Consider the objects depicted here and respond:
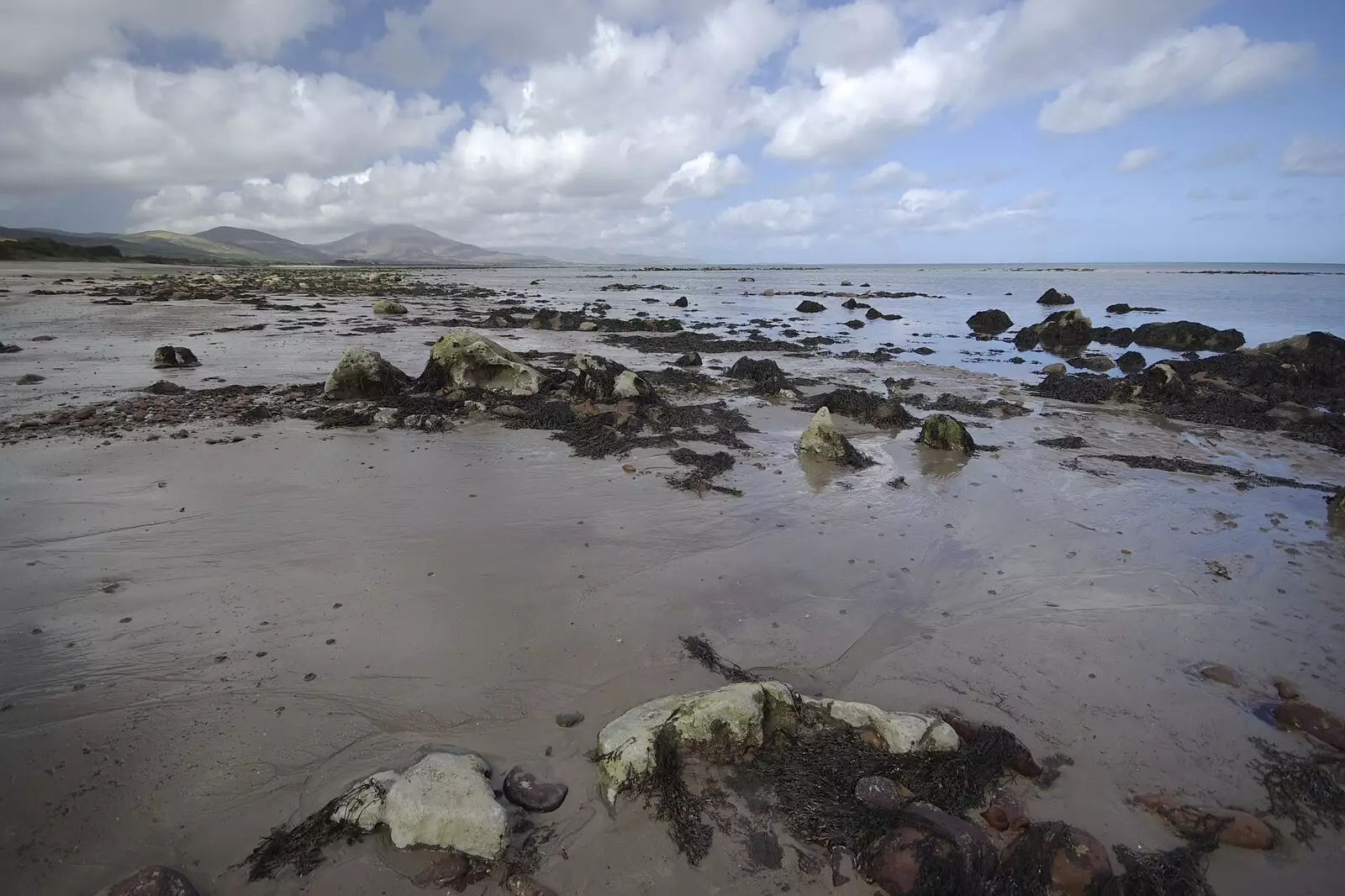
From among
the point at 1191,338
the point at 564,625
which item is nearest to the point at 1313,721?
the point at 564,625

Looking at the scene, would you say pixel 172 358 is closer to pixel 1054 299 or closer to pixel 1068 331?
pixel 1068 331

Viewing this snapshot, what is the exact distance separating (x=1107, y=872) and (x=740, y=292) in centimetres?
5179

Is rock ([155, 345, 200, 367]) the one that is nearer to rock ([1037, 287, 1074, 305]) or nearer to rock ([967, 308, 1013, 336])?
rock ([967, 308, 1013, 336])

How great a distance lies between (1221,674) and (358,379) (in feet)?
41.8

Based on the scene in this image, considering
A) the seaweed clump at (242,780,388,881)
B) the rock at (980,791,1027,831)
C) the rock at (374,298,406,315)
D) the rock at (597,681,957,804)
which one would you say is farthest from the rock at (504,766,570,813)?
the rock at (374,298,406,315)

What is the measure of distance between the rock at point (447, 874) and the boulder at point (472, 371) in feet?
32.0

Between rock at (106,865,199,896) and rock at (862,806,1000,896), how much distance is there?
3.17 metres

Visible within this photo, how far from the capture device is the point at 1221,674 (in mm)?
4406

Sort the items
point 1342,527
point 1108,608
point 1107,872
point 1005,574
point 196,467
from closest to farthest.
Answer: point 1107,872
point 1108,608
point 1005,574
point 1342,527
point 196,467

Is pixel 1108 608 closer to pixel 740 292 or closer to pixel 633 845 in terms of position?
pixel 633 845

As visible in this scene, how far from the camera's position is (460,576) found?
5.37 metres

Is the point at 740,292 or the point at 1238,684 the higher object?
the point at 740,292

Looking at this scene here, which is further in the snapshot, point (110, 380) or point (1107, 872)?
point (110, 380)

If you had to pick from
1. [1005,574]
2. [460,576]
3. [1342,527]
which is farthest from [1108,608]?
[460,576]
